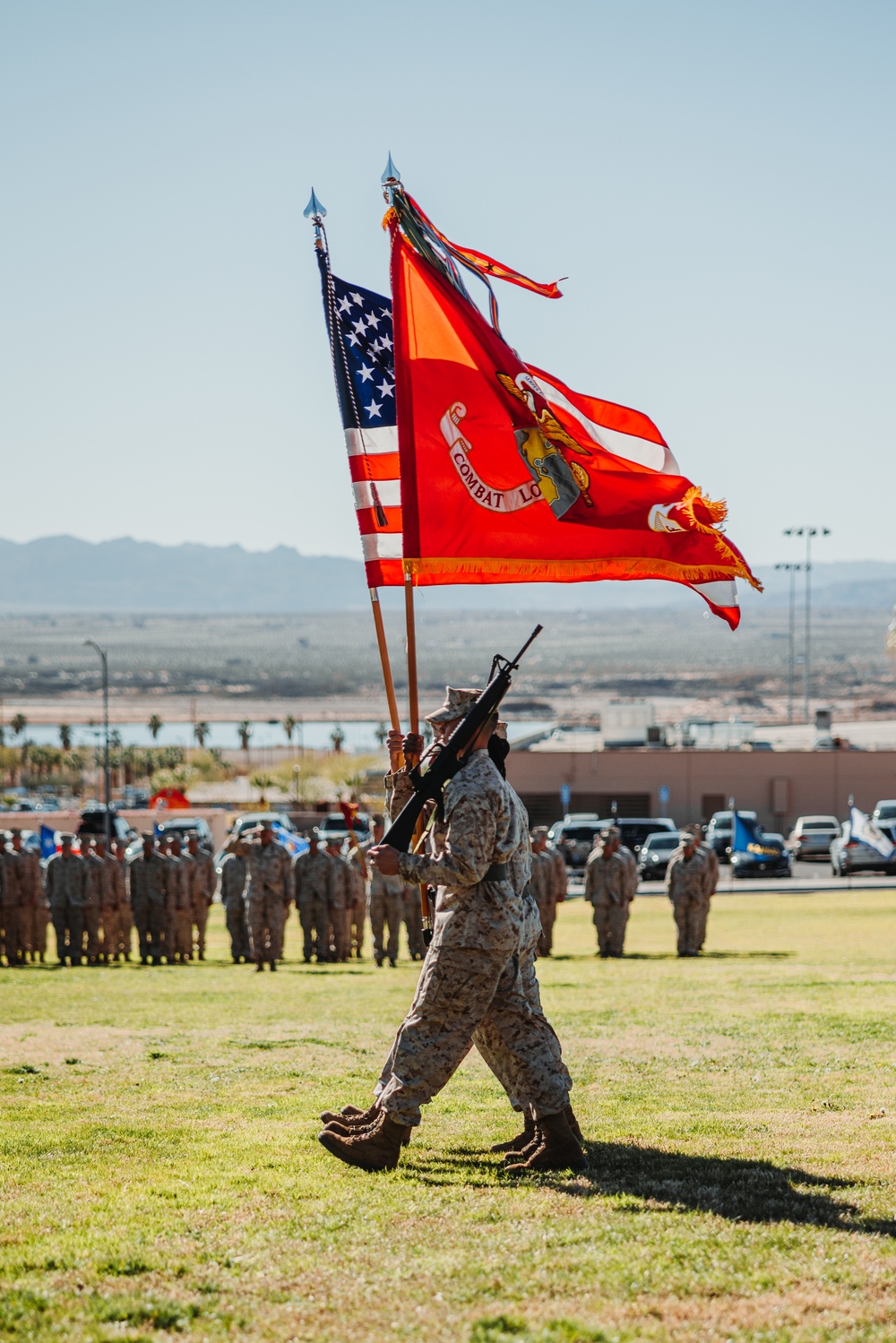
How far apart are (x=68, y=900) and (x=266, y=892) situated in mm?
2991

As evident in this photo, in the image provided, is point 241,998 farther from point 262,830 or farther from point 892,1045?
point 892,1045

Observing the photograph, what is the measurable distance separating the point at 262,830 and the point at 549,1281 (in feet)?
46.9

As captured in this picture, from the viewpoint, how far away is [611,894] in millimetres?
20266

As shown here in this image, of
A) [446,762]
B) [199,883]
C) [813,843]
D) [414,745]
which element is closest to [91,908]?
[199,883]

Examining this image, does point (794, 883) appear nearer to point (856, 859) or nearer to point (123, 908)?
point (856, 859)

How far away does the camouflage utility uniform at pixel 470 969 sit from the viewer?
6.30 m

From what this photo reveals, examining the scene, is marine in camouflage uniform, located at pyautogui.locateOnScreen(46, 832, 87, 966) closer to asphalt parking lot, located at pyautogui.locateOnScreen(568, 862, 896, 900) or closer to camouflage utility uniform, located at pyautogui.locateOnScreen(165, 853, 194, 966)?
camouflage utility uniform, located at pyautogui.locateOnScreen(165, 853, 194, 966)

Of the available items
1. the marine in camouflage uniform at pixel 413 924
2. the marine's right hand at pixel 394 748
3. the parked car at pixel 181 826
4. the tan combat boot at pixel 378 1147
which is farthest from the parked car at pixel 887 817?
the tan combat boot at pixel 378 1147

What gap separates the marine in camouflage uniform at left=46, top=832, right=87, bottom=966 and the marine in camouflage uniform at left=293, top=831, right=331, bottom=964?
2.77 metres

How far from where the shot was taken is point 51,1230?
543cm

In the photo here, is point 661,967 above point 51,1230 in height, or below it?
below

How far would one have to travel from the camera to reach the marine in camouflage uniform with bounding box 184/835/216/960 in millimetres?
20734

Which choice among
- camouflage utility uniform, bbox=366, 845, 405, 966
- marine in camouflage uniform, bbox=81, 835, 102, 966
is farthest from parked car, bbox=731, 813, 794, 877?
marine in camouflage uniform, bbox=81, 835, 102, 966

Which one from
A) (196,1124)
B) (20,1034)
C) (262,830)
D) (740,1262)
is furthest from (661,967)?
(740,1262)
